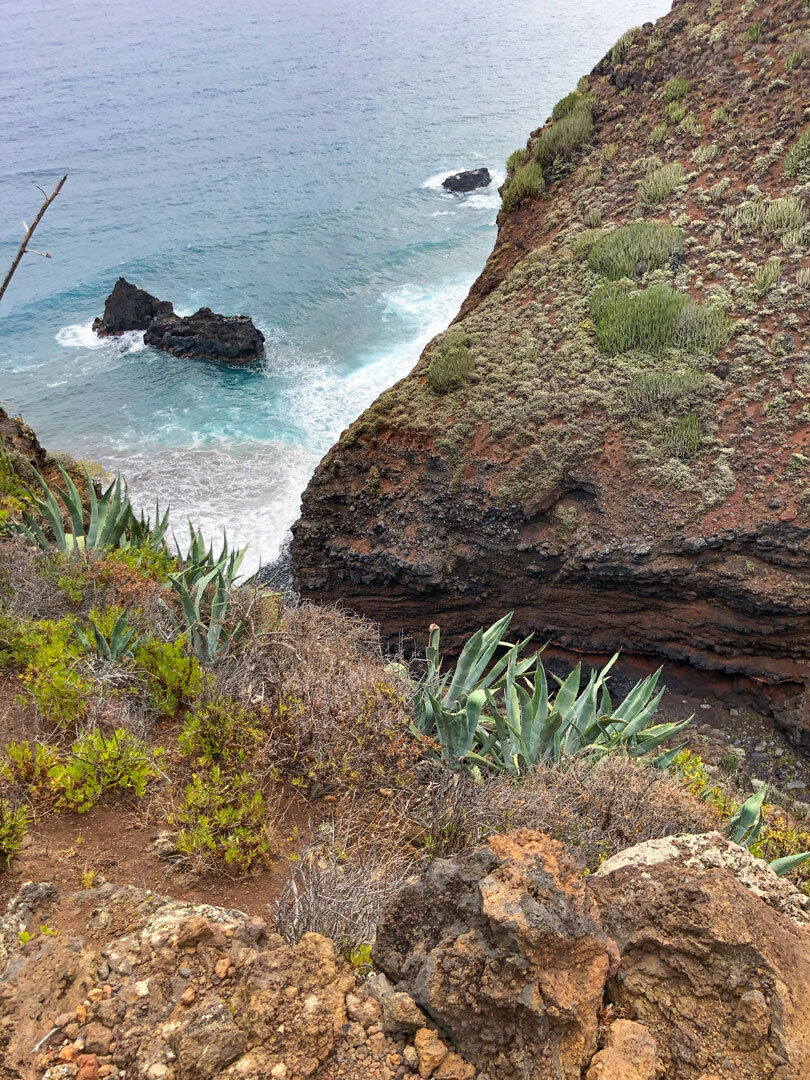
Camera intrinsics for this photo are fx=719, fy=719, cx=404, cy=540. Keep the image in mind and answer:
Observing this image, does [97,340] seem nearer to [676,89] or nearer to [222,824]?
[676,89]

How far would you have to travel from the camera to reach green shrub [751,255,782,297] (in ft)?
32.7

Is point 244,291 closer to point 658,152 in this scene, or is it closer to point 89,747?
point 658,152

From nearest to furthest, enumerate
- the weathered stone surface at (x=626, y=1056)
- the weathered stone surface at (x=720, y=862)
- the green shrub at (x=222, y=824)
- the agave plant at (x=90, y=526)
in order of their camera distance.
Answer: the weathered stone surface at (x=626, y=1056), the weathered stone surface at (x=720, y=862), the green shrub at (x=222, y=824), the agave plant at (x=90, y=526)

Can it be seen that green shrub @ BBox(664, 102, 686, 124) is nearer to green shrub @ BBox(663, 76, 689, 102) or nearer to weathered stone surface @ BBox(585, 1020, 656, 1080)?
green shrub @ BBox(663, 76, 689, 102)

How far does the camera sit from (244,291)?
2748 centimetres

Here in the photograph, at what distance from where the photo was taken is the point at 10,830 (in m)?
3.12

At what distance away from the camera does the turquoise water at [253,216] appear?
20.9 m

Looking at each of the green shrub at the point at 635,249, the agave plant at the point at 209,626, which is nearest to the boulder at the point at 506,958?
the agave plant at the point at 209,626

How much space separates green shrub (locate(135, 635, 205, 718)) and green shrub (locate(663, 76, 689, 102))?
13483mm

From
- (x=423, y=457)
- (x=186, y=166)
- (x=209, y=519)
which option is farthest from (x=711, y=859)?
(x=186, y=166)

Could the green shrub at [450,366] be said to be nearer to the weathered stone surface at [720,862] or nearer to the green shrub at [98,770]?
the green shrub at [98,770]

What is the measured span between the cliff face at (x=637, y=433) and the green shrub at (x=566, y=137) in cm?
131

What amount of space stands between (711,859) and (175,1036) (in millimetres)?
2140

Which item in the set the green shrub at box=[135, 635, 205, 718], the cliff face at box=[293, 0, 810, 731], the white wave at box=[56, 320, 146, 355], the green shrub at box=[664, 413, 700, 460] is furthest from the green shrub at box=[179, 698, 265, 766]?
the white wave at box=[56, 320, 146, 355]
